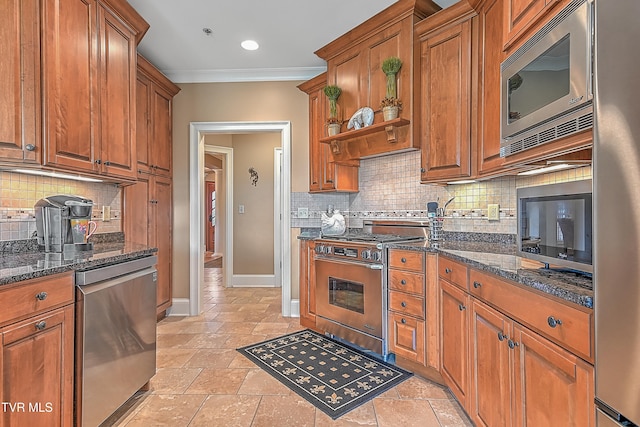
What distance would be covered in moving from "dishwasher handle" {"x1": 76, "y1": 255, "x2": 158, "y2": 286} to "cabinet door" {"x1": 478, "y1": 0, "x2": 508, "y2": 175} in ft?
7.00

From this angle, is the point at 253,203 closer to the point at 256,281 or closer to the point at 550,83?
the point at 256,281

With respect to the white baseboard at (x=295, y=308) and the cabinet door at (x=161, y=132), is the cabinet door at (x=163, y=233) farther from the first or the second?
the white baseboard at (x=295, y=308)

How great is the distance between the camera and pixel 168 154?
12.1 ft

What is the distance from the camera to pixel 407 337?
92.9 inches

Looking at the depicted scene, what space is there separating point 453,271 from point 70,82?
2.41 metres

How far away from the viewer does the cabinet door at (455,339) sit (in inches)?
69.8

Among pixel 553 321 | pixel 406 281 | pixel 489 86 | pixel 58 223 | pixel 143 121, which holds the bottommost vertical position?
pixel 406 281

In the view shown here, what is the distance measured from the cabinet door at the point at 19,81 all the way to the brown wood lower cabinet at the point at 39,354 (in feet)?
2.42

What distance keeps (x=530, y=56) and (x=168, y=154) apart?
340 cm

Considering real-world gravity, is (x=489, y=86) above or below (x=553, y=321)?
above

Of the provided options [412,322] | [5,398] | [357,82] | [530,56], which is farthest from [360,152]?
[5,398]

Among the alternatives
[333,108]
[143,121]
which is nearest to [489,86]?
[333,108]

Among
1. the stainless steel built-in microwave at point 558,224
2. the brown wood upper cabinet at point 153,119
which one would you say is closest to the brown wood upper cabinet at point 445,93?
the stainless steel built-in microwave at point 558,224

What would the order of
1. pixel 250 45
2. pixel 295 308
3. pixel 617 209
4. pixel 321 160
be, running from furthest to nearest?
pixel 295 308 → pixel 321 160 → pixel 250 45 → pixel 617 209
